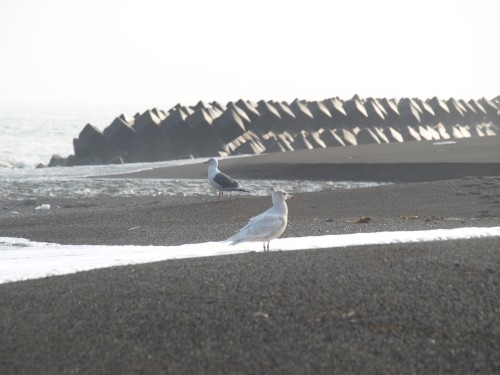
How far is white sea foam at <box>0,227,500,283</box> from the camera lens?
7.20 meters

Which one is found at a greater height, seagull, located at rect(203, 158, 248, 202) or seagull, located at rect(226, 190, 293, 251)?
seagull, located at rect(226, 190, 293, 251)

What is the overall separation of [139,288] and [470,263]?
7.92 ft

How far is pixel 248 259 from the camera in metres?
6.82

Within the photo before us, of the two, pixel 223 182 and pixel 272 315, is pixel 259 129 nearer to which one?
pixel 223 182

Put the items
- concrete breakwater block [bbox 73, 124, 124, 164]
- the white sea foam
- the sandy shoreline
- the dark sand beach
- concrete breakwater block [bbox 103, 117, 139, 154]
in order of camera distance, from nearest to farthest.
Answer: the dark sand beach < the white sea foam < the sandy shoreline < concrete breakwater block [bbox 73, 124, 124, 164] < concrete breakwater block [bbox 103, 117, 139, 154]

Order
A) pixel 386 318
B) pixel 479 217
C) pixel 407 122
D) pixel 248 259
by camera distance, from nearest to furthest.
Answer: pixel 386 318, pixel 248 259, pixel 479 217, pixel 407 122

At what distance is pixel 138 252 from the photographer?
27.9ft

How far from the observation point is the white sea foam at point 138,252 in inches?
283

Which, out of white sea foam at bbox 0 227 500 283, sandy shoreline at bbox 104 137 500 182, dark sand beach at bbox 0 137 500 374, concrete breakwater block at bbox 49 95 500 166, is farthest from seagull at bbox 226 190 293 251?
concrete breakwater block at bbox 49 95 500 166

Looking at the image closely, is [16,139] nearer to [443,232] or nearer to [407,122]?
[407,122]

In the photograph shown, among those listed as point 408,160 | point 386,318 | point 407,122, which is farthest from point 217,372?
point 407,122

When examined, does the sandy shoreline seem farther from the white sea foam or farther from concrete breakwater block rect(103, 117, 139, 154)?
the white sea foam

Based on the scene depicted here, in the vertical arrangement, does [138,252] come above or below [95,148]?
above

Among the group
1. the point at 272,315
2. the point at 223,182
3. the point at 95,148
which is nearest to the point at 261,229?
the point at 272,315
